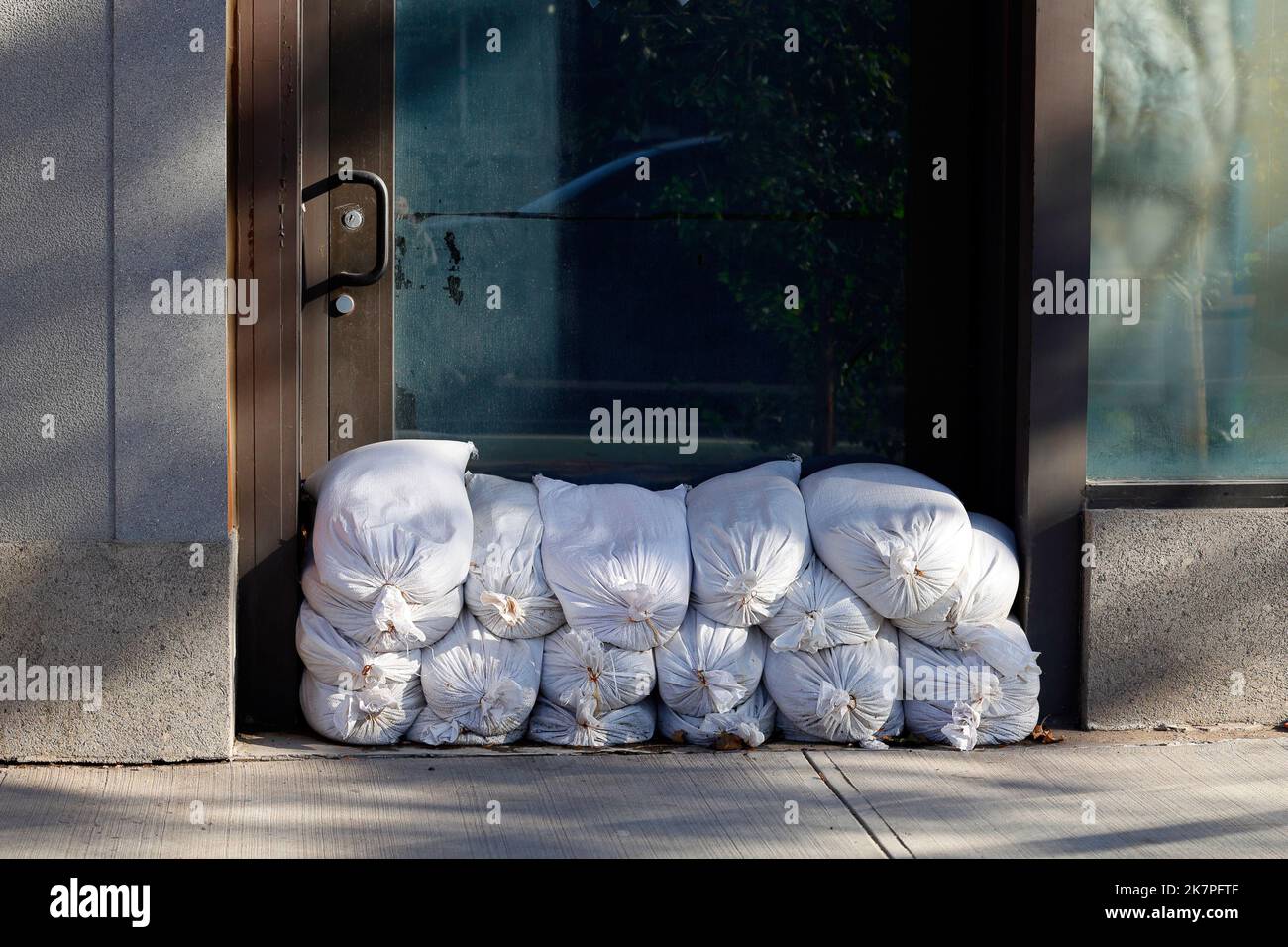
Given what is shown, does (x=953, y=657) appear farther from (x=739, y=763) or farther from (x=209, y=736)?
(x=209, y=736)

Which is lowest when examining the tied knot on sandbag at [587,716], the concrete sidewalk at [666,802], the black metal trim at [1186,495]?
the concrete sidewalk at [666,802]

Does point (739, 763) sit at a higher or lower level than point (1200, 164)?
lower

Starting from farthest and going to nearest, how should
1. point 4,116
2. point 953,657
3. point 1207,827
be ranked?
point 953,657
point 4,116
point 1207,827

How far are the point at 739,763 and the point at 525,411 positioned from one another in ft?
4.61

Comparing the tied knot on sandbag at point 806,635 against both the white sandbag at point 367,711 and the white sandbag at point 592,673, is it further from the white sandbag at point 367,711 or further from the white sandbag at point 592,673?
the white sandbag at point 367,711

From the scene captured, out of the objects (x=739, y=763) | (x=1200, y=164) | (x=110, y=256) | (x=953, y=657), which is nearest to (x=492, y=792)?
(x=739, y=763)

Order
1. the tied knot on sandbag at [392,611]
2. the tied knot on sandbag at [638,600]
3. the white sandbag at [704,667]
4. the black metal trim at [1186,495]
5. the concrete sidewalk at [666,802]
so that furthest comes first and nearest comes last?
the black metal trim at [1186,495] → the white sandbag at [704,667] → the tied knot on sandbag at [638,600] → the tied knot on sandbag at [392,611] → the concrete sidewalk at [666,802]

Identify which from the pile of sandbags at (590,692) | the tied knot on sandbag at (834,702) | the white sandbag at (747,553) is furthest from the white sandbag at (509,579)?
the tied knot on sandbag at (834,702)

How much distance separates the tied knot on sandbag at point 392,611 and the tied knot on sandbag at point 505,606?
0.81 ft

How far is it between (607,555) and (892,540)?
0.89m

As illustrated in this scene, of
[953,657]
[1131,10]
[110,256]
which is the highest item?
[1131,10]

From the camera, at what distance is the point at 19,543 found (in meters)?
4.37

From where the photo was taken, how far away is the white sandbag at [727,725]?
4566 mm

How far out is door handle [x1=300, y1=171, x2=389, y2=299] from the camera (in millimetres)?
Result: 4746
